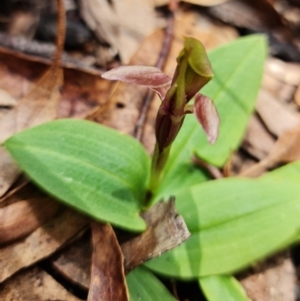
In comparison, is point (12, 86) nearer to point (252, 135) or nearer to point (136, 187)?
point (136, 187)

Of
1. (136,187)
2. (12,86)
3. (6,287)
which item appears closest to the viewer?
(6,287)

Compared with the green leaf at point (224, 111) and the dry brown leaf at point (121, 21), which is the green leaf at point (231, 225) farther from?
the dry brown leaf at point (121, 21)

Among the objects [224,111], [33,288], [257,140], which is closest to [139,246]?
[33,288]

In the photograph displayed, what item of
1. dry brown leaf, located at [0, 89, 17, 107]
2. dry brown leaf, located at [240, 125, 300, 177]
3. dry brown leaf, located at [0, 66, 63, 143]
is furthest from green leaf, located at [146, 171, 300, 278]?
dry brown leaf, located at [0, 89, 17, 107]

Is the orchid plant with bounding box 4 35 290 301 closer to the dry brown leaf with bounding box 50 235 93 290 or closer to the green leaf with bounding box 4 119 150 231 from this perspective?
the green leaf with bounding box 4 119 150 231

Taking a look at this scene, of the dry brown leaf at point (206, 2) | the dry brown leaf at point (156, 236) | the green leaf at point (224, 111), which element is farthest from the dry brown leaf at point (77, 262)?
the dry brown leaf at point (206, 2)

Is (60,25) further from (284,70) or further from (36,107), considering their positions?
(284,70)

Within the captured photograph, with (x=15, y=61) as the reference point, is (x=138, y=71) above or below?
above

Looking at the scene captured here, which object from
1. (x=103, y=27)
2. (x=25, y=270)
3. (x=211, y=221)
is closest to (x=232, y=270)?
(x=211, y=221)
